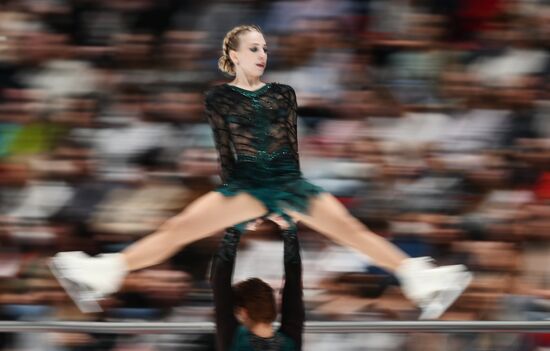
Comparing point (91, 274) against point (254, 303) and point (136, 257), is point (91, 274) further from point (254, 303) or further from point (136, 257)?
point (254, 303)

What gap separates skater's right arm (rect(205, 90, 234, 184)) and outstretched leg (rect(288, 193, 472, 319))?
0.28m

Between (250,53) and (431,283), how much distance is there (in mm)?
921

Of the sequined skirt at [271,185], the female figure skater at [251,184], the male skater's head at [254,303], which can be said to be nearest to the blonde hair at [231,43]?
the female figure skater at [251,184]

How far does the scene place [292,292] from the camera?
2.98 metres

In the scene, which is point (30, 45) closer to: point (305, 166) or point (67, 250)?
point (67, 250)

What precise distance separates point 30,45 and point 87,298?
5.95 ft

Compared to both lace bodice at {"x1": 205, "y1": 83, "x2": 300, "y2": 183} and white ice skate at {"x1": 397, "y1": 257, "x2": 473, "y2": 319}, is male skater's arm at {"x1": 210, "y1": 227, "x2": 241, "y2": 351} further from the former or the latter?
white ice skate at {"x1": 397, "y1": 257, "x2": 473, "y2": 319}

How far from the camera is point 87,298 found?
325 cm

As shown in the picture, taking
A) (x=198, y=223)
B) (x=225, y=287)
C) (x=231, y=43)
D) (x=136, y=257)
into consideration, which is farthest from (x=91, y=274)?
(x=231, y=43)

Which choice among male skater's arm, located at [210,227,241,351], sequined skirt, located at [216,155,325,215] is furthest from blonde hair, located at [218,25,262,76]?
male skater's arm, located at [210,227,241,351]

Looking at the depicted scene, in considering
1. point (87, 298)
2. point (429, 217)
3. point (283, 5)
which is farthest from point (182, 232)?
point (283, 5)

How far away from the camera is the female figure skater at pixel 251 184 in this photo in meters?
3.04

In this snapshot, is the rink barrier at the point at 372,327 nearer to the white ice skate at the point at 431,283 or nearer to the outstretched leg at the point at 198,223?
the white ice skate at the point at 431,283

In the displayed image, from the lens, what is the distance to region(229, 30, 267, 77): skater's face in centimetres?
299
